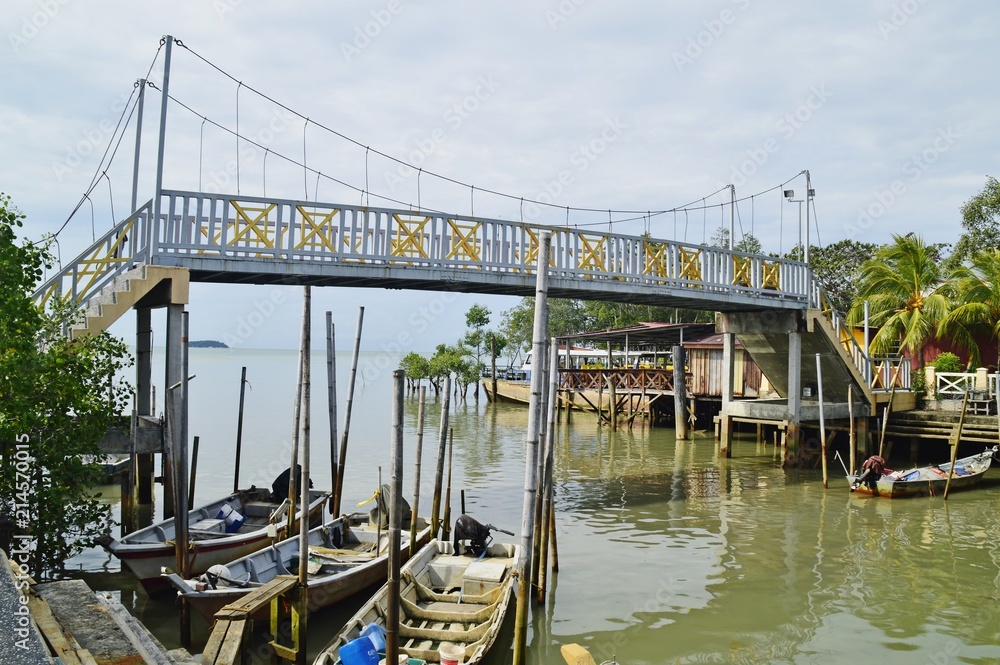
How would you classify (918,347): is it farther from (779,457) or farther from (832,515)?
(832,515)

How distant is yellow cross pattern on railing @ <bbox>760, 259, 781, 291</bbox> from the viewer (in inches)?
879

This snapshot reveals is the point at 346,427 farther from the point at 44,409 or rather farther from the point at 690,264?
the point at 690,264

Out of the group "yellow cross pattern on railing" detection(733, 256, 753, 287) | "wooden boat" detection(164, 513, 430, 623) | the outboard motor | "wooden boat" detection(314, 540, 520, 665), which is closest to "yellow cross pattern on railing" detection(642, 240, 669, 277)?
"yellow cross pattern on railing" detection(733, 256, 753, 287)

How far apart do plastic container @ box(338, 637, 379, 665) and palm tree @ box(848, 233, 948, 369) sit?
86.0ft

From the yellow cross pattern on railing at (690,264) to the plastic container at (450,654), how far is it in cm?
1357

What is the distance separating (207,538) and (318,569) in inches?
111

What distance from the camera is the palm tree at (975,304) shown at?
89.8ft

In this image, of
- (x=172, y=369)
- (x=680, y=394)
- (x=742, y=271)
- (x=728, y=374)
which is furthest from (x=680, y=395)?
(x=172, y=369)

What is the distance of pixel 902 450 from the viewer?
26.8m

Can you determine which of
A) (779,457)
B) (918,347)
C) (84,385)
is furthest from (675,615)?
(918,347)

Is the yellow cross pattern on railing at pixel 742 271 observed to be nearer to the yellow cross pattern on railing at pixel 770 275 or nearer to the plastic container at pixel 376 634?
the yellow cross pattern on railing at pixel 770 275

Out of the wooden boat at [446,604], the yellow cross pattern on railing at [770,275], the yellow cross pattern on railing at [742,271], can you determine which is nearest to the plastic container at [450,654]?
the wooden boat at [446,604]

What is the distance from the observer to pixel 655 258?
19.4 m

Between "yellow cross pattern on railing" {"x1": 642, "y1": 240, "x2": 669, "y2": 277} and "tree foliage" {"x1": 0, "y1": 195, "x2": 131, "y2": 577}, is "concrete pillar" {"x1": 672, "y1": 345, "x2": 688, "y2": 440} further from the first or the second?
"tree foliage" {"x1": 0, "y1": 195, "x2": 131, "y2": 577}
